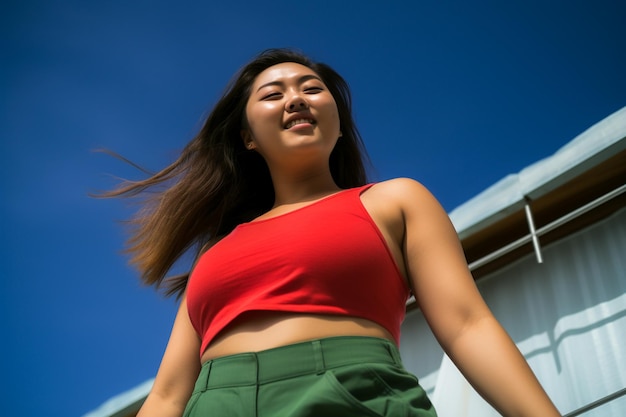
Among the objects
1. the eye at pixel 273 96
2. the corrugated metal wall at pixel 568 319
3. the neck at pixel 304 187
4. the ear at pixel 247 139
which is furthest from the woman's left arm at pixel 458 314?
the corrugated metal wall at pixel 568 319

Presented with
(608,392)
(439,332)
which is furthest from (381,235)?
(608,392)

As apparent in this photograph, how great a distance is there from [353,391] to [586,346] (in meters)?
2.73

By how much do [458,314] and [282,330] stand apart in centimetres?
30

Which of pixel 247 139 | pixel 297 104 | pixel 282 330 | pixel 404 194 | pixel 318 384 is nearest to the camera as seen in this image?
pixel 318 384

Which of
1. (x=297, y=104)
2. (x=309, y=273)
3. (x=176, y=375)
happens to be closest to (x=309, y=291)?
(x=309, y=273)

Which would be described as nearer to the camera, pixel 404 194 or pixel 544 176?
pixel 404 194

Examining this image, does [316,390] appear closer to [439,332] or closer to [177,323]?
[439,332]

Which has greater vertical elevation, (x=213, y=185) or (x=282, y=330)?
(x=213, y=185)

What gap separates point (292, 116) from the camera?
1.65m

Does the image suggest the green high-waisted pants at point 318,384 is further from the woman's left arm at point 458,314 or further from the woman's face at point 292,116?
the woman's face at point 292,116

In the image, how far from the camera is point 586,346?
11.6 feet

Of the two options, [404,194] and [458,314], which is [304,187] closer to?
[404,194]

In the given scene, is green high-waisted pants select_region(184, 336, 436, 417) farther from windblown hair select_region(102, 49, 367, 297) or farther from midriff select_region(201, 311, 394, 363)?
windblown hair select_region(102, 49, 367, 297)

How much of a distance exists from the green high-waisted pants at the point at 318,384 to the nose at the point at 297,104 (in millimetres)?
615
